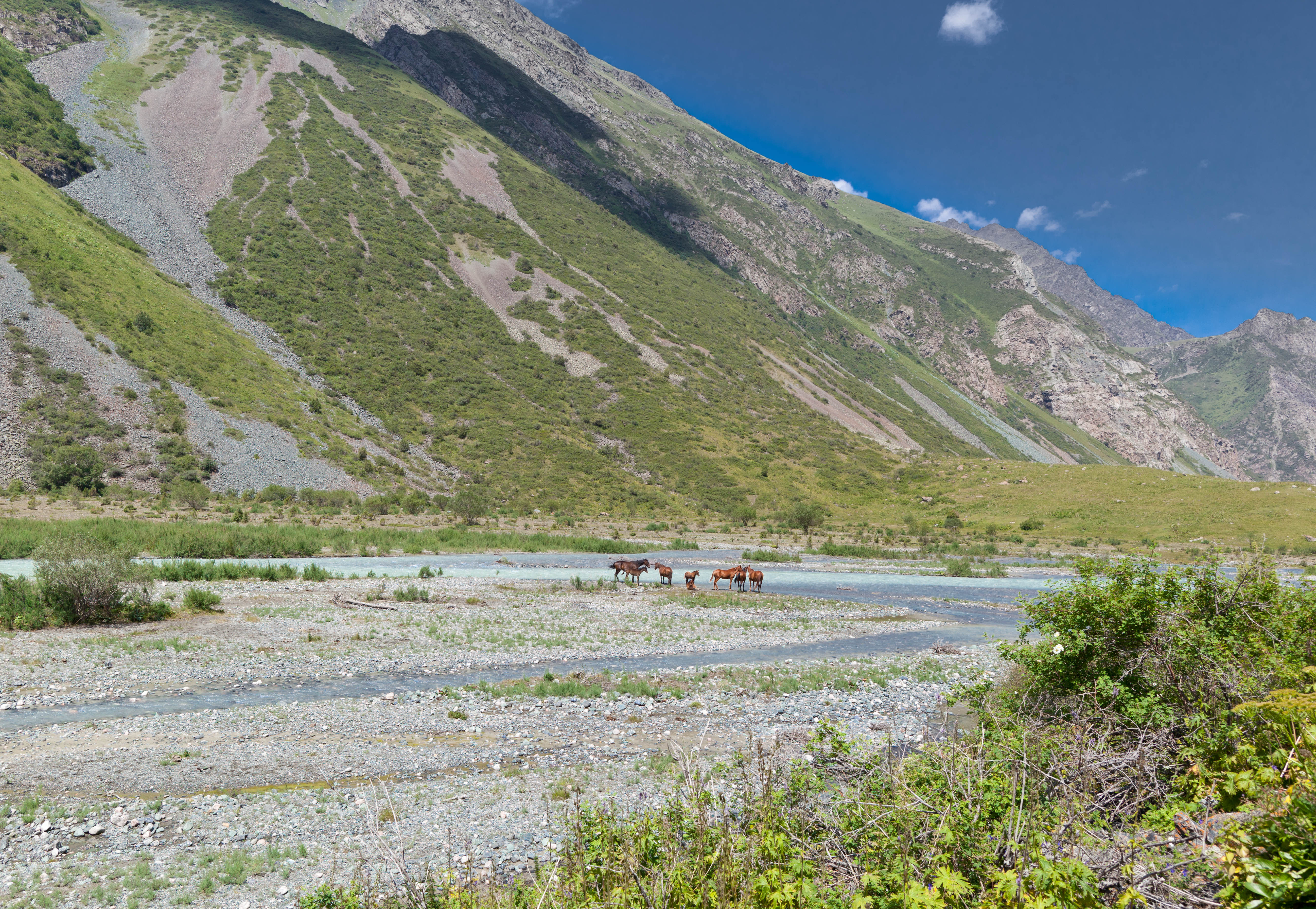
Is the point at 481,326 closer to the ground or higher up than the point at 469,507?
higher up

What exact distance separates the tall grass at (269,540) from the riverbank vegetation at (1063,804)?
20.1 metres

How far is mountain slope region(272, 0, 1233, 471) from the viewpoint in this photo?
130 m

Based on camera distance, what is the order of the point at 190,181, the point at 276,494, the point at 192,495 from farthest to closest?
1. the point at 190,181
2. the point at 276,494
3. the point at 192,495

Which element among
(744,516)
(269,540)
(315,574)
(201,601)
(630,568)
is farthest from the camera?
(744,516)

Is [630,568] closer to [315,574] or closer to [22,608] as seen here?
[315,574]

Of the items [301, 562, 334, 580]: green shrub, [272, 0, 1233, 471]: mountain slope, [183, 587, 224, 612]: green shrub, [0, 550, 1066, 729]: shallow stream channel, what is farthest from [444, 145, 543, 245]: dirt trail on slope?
[183, 587, 224, 612]: green shrub

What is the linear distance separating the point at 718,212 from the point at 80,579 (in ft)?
548

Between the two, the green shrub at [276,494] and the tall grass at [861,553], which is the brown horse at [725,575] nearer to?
the tall grass at [861,553]

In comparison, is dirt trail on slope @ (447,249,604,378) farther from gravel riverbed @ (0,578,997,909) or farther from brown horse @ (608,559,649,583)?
gravel riverbed @ (0,578,997,909)

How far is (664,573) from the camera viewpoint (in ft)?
86.4

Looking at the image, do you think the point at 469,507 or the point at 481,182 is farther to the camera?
the point at 481,182

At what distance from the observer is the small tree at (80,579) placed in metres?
15.3

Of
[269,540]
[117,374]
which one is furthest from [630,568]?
[117,374]

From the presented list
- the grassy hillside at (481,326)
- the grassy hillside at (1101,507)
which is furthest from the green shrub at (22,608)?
the grassy hillside at (1101,507)
